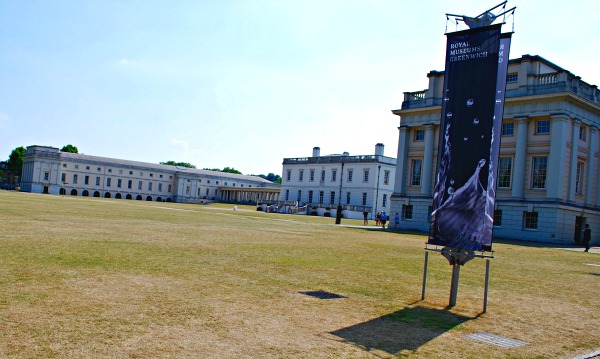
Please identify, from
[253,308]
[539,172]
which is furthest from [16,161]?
[253,308]

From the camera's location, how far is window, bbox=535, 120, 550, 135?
125 ft

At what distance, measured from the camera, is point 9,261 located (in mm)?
9711

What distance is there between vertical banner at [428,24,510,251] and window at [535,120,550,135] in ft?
104

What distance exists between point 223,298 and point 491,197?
15.6ft

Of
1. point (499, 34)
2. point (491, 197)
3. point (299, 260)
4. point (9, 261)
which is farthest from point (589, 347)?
point (9, 261)

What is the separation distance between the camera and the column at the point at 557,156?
3666 centimetres

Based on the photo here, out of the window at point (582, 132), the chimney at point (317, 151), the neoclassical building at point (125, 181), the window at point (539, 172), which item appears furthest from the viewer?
the neoclassical building at point (125, 181)

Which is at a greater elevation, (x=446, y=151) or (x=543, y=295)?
(x=446, y=151)

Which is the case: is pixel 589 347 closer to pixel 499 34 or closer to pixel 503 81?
pixel 503 81

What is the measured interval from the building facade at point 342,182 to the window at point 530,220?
38.8m

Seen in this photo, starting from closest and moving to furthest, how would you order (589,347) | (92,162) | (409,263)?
(589,347) < (409,263) < (92,162)

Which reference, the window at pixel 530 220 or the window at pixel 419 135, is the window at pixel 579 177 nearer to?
the window at pixel 530 220

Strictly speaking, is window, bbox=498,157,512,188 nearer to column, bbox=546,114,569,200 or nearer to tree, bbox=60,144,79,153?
column, bbox=546,114,569,200

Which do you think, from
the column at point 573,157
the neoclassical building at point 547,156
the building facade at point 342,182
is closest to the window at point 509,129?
the neoclassical building at point 547,156
